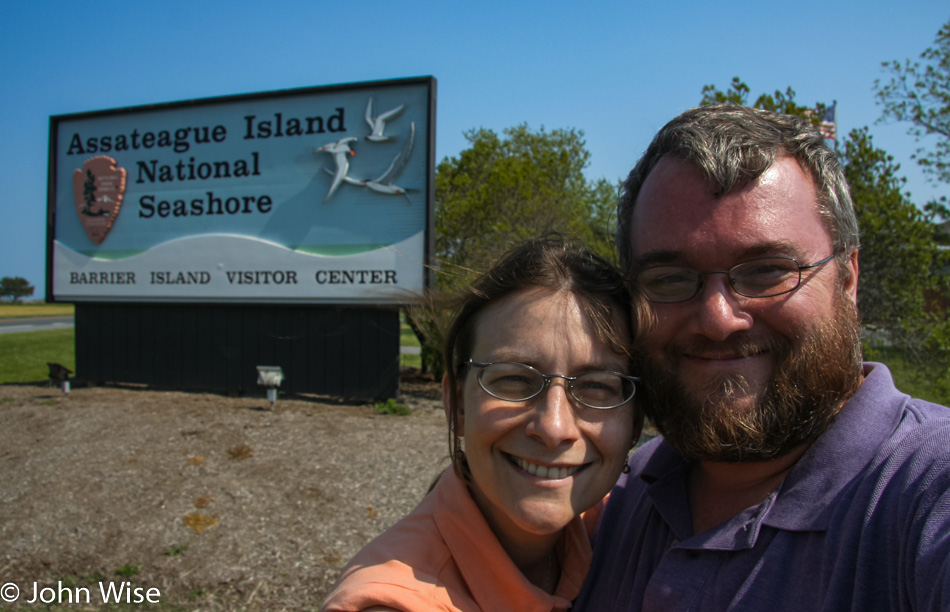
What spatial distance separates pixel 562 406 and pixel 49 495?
20.0ft

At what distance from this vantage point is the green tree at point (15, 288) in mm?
75500

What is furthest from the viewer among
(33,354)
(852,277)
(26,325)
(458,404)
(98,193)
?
(26,325)

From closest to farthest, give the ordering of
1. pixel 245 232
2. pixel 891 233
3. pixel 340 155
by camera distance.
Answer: pixel 891 233
pixel 340 155
pixel 245 232

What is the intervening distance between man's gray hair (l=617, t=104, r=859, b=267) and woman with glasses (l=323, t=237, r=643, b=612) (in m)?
0.36

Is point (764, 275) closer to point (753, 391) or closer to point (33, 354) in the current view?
point (753, 391)

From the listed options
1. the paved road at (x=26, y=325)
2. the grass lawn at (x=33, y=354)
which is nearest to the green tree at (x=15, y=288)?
the paved road at (x=26, y=325)

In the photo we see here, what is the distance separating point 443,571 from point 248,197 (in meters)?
9.61

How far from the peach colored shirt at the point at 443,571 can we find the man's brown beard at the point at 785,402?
1.68 ft

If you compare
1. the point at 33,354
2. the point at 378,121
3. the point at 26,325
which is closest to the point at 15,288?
the point at 26,325

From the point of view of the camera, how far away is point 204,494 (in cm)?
593

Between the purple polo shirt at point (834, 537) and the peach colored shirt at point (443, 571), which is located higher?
the purple polo shirt at point (834, 537)

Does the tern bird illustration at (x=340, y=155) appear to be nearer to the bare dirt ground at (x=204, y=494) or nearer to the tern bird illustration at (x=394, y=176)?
the tern bird illustration at (x=394, y=176)

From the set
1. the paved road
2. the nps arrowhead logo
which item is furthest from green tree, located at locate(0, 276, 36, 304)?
the nps arrowhead logo

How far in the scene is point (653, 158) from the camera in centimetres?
174
